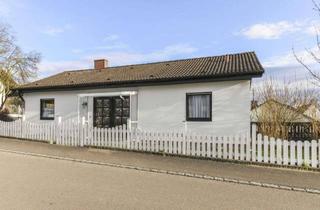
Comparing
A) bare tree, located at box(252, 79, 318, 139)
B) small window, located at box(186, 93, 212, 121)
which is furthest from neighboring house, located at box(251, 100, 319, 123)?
small window, located at box(186, 93, 212, 121)

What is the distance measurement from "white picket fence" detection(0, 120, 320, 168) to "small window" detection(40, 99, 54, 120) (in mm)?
2941

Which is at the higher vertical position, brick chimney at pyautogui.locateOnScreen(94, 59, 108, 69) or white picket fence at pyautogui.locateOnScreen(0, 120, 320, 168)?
brick chimney at pyautogui.locateOnScreen(94, 59, 108, 69)

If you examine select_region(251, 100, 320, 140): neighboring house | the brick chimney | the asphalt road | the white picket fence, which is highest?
the brick chimney

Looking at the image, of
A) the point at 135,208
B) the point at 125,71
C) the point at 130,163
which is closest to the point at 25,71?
the point at 125,71

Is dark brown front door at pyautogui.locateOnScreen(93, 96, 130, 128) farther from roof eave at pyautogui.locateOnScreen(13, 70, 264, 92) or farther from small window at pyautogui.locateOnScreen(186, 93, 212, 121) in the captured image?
small window at pyautogui.locateOnScreen(186, 93, 212, 121)

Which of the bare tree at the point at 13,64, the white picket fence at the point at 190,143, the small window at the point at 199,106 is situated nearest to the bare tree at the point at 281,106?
the small window at the point at 199,106

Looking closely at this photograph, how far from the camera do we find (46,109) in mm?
19828

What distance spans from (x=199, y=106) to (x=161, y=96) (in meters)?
2.00

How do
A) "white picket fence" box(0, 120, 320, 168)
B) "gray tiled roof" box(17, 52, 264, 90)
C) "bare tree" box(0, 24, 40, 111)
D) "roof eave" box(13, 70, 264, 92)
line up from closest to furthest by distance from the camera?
"white picket fence" box(0, 120, 320, 168) < "roof eave" box(13, 70, 264, 92) < "gray tiled roof" box(17, 52, 264, 90) < "bare tree" box(0, 24, 40, 111)

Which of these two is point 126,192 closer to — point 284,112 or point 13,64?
point 284,112

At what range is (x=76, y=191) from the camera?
6820mm

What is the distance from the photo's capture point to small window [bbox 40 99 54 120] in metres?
19.6

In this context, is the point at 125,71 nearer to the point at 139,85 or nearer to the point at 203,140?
the point at 139,85

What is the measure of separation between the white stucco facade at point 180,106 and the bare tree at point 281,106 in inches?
54.8
